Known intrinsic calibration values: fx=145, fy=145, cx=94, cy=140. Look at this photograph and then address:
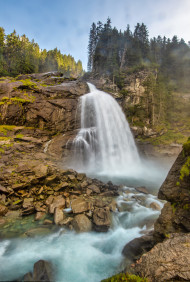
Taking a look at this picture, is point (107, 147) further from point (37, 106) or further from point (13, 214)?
point (13, 214)

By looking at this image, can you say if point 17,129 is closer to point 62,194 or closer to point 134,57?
point 62,194

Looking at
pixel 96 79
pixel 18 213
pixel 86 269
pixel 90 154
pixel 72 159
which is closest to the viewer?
pixel 86 269

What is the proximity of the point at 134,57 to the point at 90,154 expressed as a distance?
38.6 m

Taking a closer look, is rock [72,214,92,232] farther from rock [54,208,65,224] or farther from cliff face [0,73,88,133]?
cliff face [0,73,88,133]

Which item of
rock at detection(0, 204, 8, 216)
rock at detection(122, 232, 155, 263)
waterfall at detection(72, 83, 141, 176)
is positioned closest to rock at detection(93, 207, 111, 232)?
rock at detection(122, 232, 155, 263)

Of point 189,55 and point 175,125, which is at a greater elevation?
point 189,55

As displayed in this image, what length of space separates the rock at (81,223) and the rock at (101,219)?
1.24 feet

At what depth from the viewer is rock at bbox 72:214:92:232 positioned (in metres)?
7.55

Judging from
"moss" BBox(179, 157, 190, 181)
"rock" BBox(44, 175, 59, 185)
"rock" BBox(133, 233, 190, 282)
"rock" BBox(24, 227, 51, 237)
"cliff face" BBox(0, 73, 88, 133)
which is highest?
"cliff face" BBox(0, 73, 88, 133)

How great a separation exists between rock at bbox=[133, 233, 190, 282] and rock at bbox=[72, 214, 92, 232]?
158 inches

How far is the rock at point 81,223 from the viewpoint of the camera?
7548 millimetres

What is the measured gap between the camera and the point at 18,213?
8.84 m

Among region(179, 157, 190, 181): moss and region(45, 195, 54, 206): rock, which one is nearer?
region(179, 157, 190, 181): moss

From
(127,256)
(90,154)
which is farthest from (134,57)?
(127,256)
